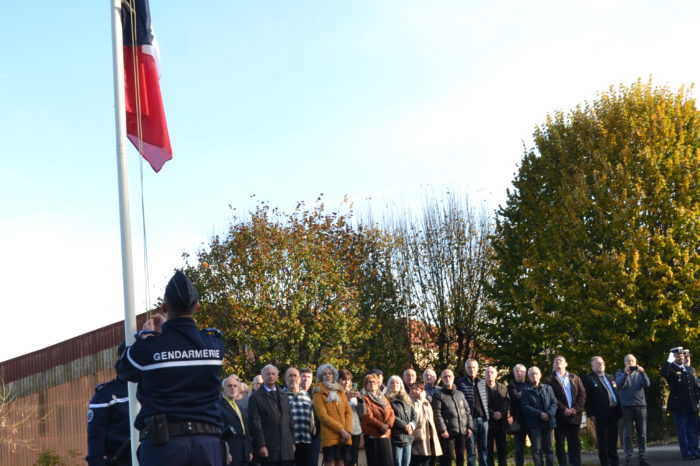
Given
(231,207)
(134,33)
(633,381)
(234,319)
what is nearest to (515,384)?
(633,381)

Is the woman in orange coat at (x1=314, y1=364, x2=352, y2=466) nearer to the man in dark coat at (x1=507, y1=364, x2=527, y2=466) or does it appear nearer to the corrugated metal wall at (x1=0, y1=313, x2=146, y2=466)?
the man in dark coat at (x1=507, y1=364, x2=527, y2=466)

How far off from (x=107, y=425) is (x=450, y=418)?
8239 mm

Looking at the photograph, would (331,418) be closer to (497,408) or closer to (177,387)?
(497,408)

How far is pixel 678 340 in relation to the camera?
85.5 ft

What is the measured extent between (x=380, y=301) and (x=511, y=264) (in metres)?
6.38

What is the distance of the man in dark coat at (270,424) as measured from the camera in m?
11.8

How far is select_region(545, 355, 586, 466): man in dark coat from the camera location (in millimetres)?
15203

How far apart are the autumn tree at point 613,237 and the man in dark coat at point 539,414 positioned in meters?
11.6

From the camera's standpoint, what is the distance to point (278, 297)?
27984 millimetres

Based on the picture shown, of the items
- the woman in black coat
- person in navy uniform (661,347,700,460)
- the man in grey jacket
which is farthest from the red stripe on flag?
person in navy uniform (661,347,700,460)

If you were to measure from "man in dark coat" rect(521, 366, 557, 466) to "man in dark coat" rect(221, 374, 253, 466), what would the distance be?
5.69 metres

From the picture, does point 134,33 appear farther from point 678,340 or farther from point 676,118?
point 676,118

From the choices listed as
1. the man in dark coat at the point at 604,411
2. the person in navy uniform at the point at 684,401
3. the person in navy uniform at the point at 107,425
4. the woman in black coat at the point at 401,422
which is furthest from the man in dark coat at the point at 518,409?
the person in navy uniform at the point at 107,425

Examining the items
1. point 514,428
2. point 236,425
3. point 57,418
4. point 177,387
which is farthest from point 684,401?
point 57,418
